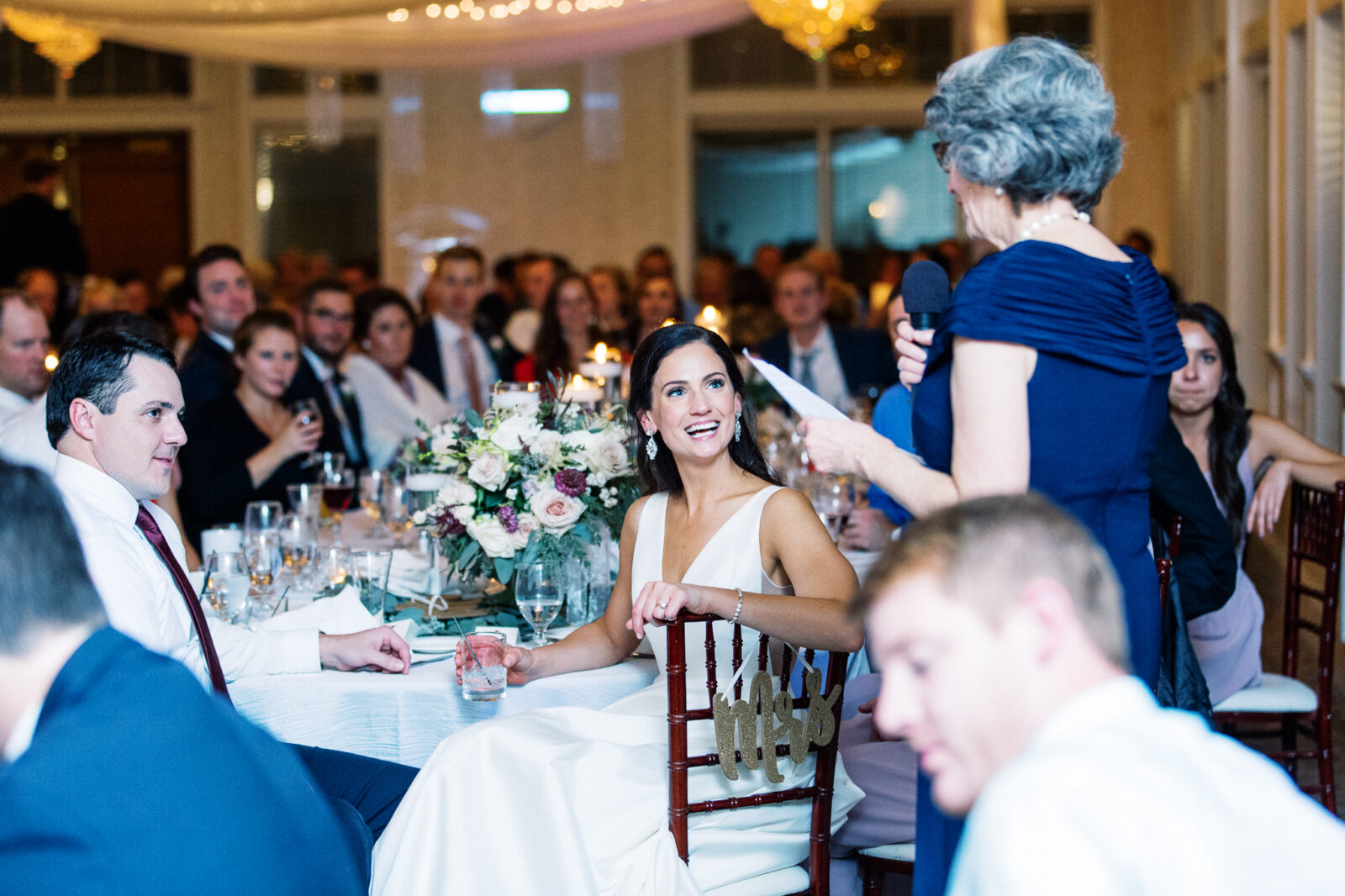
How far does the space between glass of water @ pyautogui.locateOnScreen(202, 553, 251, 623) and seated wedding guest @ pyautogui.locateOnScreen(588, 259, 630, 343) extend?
16.5 ft

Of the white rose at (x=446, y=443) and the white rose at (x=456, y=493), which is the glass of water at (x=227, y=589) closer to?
the white rose at (x=456, y=493)

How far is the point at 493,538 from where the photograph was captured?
2.94m

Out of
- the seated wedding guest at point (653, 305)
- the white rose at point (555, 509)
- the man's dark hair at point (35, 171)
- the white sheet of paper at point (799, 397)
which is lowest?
the white rose at point (555, 509)

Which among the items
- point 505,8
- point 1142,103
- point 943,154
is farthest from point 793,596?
point 1142,103

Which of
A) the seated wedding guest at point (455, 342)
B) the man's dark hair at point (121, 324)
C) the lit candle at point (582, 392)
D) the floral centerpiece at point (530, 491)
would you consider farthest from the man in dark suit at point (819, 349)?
the floral centerpiece at point (530, 491)

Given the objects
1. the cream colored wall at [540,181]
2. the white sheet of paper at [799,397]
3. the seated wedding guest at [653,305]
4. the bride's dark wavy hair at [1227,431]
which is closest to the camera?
the white sheet of paper at [799,397]

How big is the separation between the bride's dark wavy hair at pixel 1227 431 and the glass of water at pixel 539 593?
1.88 m

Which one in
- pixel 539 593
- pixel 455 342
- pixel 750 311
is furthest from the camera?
pixel 750 311

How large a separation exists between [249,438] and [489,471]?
1.91 meters

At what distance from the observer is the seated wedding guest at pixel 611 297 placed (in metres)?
8.18

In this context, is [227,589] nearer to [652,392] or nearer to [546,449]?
[546,449]

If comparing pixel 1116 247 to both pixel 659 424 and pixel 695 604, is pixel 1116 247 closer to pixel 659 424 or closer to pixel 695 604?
pixel 695 604

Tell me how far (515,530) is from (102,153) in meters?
10.7

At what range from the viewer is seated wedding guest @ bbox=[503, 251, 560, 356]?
8219 millimetres
